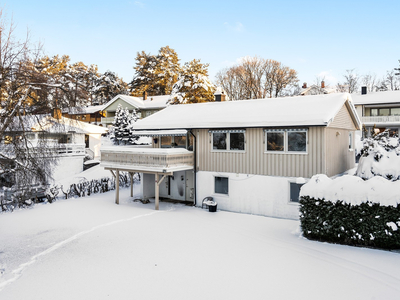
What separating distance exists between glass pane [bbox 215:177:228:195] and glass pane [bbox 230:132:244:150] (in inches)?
75.2

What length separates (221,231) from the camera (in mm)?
13047

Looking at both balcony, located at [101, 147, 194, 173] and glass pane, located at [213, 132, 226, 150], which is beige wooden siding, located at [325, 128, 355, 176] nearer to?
glass pane, located at [213, 132, 226, 150]

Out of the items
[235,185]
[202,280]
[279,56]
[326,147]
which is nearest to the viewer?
[202,280]

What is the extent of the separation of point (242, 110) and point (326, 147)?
5424mm

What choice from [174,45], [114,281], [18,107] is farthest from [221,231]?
[174,45]

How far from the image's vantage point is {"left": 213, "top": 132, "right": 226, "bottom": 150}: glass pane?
1709cm

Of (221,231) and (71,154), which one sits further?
(71,154)

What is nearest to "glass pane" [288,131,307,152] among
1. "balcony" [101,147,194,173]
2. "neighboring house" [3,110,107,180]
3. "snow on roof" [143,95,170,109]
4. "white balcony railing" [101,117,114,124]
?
"balcony" [101,147,194,173]

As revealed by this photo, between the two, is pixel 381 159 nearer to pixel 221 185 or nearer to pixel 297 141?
pixel 297 141

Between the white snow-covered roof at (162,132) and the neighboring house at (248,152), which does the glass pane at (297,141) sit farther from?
the white snow-covered roof at (162,132)

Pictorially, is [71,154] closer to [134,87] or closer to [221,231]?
[221,231]

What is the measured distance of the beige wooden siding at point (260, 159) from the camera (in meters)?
14.4

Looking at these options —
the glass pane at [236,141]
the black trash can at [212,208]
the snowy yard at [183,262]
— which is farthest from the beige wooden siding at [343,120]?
the black trash can at [212,208]

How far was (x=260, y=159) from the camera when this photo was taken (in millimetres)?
15797
